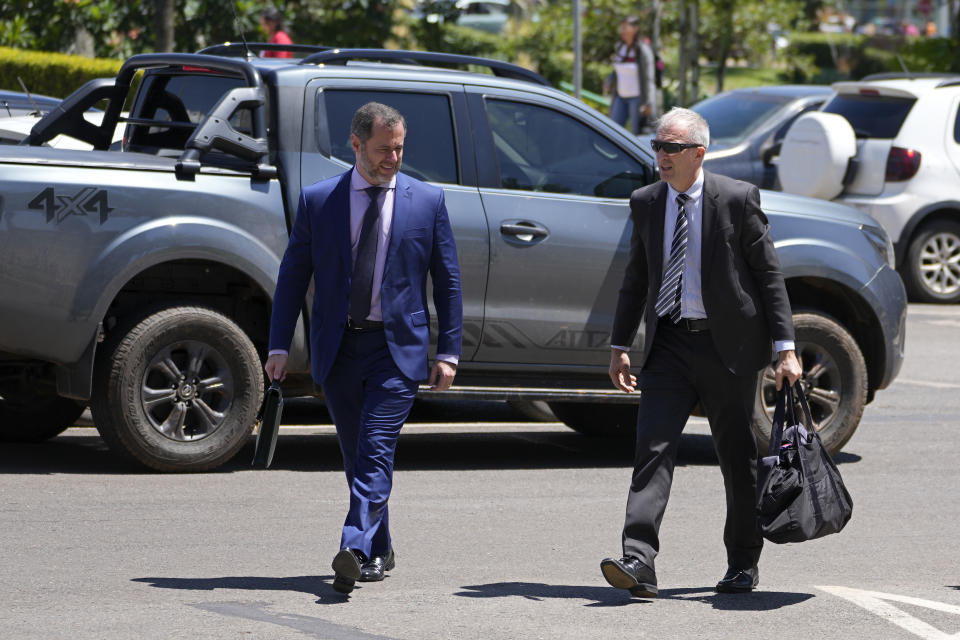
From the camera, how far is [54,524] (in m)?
6.96

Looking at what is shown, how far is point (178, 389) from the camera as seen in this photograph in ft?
26.2

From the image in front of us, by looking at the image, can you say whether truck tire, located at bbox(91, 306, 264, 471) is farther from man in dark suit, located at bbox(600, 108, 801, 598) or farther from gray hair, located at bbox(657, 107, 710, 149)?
gray hair, located at bbox(657, 107, 710, 149)

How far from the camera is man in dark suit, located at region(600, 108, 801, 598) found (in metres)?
6.00

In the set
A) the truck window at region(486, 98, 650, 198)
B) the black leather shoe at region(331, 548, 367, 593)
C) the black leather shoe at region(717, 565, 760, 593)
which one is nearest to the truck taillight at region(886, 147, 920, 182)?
the truck window at region(486, 98, 650, 198)

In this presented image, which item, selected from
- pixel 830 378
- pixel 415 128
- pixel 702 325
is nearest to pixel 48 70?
pixel 415 128

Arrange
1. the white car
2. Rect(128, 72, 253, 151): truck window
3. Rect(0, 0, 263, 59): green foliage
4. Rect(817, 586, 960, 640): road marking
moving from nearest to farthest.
→ 1. Rect(817, 586, 960, 640): road marking
2. Rect(128, 72, 253, 151): truck window
3. the white car
4. Rect(0, 0, 263, 59): green foliage

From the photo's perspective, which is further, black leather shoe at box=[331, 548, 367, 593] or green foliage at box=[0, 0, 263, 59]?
green foliage at box=[0, 0, 263, 59]

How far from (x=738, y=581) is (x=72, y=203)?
3382mm

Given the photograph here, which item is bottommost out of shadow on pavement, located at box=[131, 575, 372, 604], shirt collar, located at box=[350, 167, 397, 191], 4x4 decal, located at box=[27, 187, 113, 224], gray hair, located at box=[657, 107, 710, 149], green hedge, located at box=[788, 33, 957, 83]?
green hedge, located at box=[788, 33, 957, 83]

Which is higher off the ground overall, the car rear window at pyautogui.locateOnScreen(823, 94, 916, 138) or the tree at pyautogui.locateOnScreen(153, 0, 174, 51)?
the tree at pyautogui.locateOnScreen(153, 0, 174, 51)

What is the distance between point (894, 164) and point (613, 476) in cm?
778

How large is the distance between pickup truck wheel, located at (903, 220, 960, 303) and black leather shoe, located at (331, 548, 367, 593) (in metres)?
10.8

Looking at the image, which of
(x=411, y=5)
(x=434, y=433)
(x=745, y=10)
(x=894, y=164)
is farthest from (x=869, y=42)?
(x=434, y=433)

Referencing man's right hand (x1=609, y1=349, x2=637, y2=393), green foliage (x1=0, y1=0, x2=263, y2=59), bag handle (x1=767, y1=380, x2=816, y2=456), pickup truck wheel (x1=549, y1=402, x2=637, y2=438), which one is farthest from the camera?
green foliage (x1=0, y1=0, x2=263, y2=59)
